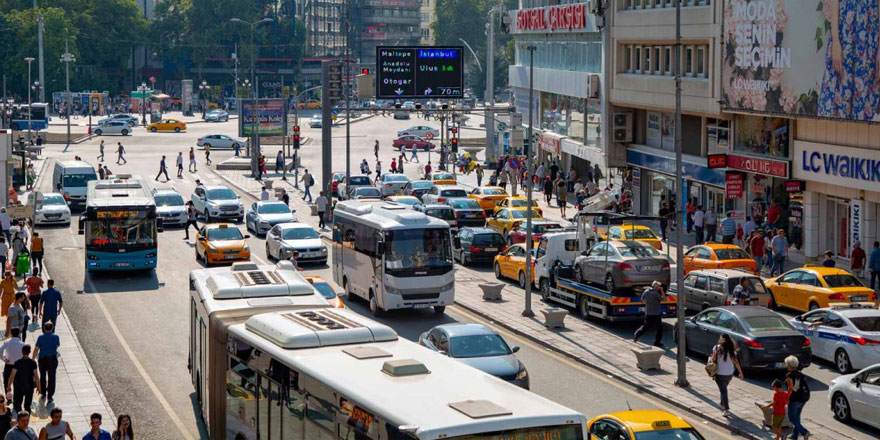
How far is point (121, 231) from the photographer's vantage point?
39.1m

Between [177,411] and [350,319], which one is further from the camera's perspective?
[177,411]

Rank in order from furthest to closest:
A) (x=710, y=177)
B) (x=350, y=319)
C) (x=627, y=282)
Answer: (x=710, y=177)
(x=627, y=282)
(x=350, y=319)

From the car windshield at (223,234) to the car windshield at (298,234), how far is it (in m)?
1.61

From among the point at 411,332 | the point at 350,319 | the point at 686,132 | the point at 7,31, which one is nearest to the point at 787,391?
the point at 350,319

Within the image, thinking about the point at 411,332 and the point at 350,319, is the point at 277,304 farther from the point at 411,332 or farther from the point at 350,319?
the point at 411,332

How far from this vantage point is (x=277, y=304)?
19.3 m

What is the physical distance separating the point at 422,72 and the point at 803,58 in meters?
19.8

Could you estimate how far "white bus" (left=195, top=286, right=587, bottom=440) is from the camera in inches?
477

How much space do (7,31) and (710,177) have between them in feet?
385

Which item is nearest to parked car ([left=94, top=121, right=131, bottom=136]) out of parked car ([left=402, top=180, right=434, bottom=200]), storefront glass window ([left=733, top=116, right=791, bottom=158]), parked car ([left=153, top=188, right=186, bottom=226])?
parked car ([left=402, top=180, right=434, bottom=200])

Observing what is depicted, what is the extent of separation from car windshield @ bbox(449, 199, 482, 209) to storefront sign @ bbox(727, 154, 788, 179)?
10981 millimetres

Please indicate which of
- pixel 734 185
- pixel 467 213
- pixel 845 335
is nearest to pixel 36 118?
pixel 467 213

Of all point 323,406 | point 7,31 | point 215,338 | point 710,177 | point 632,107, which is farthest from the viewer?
point 7,31

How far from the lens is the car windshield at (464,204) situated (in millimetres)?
52656
